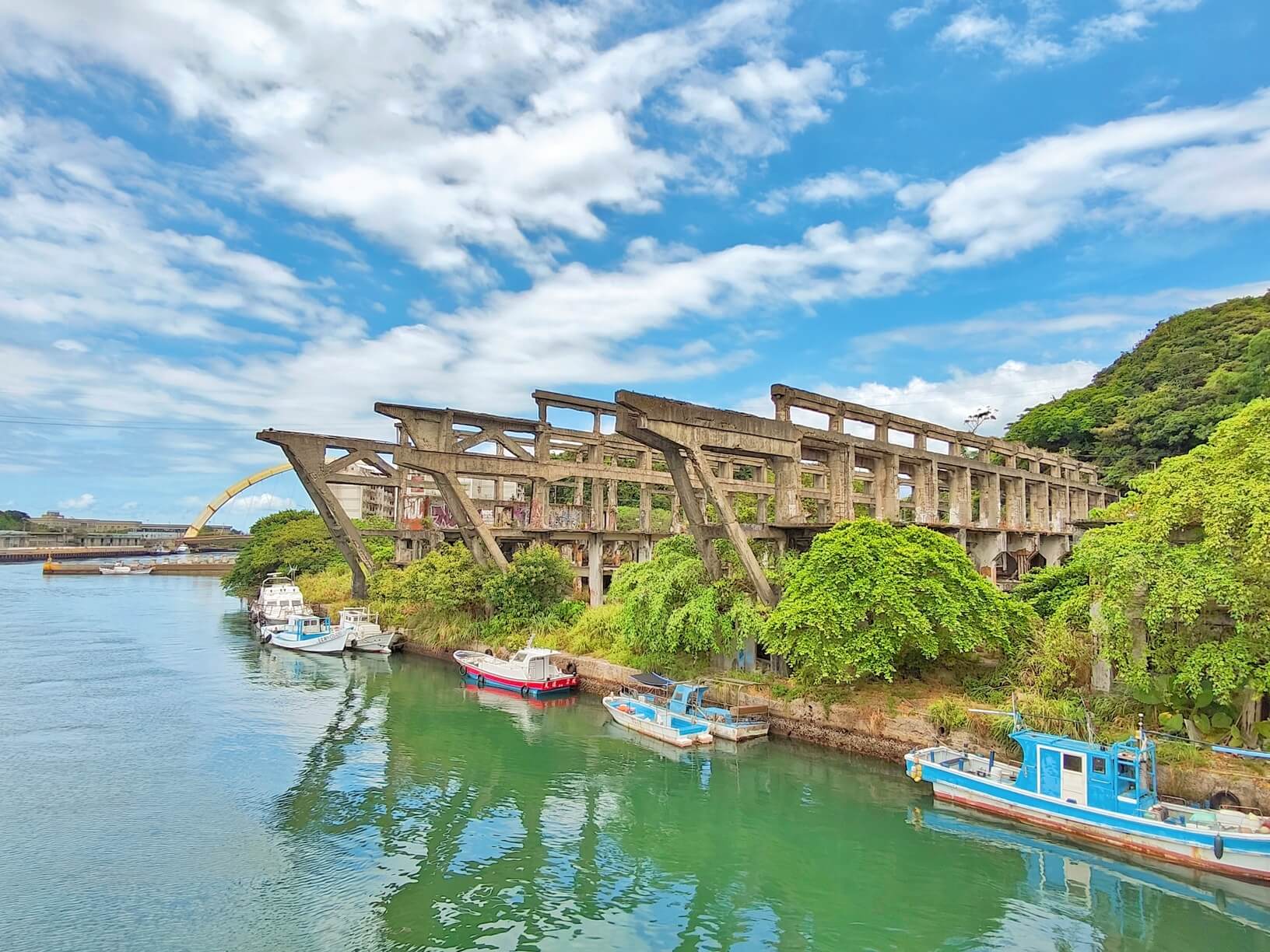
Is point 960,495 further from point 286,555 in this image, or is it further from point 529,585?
point 286,555

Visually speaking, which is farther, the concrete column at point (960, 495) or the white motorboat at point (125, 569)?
the white motorboat at point (125, 569)

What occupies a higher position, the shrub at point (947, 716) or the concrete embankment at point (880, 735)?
the shrub at point (947, 716)

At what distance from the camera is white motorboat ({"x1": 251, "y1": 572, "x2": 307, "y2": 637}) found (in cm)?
3503

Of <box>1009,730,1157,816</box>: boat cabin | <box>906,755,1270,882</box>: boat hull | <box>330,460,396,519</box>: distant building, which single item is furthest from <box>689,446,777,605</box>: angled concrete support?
<box>330,460,396,519</box>: distant building

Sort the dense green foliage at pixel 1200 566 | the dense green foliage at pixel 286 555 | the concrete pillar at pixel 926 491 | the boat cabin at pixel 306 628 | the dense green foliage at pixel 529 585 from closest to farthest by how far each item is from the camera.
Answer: the dense green foliage at pixel 1200 566
the concrete pillar at pixel 926 491
the dense green foliage at pixel 529 585
the boat cabin at pixel 306 628
the dense green foliage at pixel 286 555

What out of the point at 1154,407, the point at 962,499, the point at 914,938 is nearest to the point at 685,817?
the point at 914,938

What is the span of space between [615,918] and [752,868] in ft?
8.69

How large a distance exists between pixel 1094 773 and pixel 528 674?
15.4 meters

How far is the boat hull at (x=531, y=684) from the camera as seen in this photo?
22250 millimetres

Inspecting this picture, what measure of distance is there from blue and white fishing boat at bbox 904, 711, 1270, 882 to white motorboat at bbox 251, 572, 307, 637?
30.5 meters

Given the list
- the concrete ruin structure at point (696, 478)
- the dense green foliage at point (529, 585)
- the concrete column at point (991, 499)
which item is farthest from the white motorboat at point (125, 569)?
the concrete column at point (991, 499)

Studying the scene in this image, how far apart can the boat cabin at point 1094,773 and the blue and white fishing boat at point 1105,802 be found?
0.04ft

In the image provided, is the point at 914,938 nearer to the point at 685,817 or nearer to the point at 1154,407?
the point at 685,817

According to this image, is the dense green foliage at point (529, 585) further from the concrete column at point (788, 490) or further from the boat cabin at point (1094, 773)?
the boat cabin at point (1094, 773)
